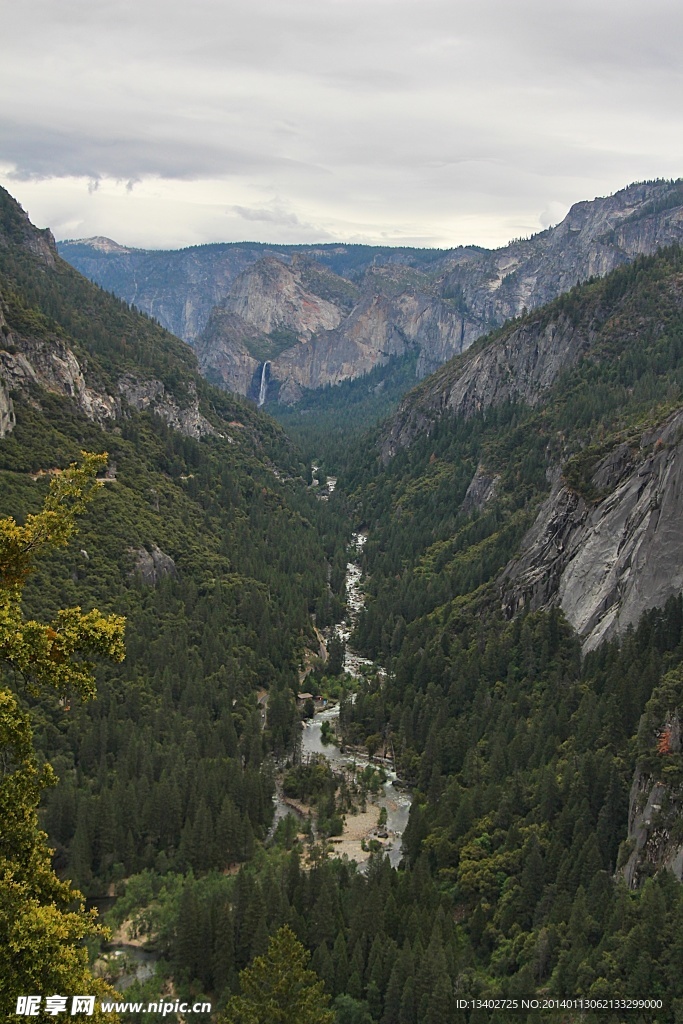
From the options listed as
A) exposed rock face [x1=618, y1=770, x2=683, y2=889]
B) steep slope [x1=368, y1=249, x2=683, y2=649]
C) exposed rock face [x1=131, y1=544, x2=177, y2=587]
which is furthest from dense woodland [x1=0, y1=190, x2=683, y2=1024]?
steep slope [x1=368, y1=249, x2=683, y2=649]

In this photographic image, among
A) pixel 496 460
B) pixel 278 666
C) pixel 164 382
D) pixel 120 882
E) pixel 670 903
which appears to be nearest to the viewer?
pixel 670 903

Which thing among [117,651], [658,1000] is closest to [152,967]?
[658,1000]

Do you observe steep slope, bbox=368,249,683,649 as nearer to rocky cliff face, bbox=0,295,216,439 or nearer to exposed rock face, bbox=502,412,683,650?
exposed rock face, bbox=502,412,683,650

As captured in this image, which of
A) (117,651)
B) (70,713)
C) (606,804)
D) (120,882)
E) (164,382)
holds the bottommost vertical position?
(120,882)

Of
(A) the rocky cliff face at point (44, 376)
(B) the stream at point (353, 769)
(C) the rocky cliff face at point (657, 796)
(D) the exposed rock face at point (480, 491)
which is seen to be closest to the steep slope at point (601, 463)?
(D) the exposed rock face at point (480, 491)

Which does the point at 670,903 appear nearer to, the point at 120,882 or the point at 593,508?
the point at 120,882

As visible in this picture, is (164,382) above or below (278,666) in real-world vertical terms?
above

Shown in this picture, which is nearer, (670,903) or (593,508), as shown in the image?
(670,903)
